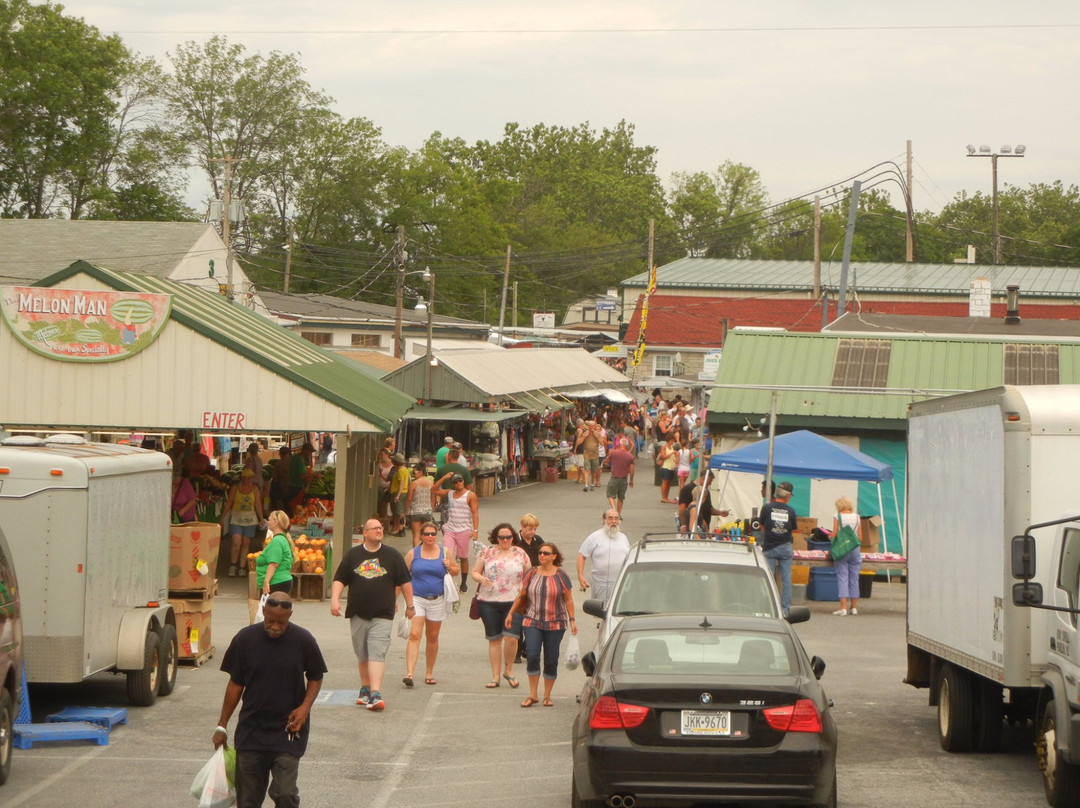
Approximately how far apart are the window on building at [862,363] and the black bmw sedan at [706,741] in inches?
824

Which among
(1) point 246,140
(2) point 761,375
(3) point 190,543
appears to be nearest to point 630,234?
(1) point 246,140

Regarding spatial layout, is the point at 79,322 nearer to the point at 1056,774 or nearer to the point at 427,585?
the point at 427,585

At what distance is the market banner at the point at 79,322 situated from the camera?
69.7 feet

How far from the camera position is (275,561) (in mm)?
15383

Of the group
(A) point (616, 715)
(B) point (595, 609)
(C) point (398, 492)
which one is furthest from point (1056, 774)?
(C) point (398, 492)

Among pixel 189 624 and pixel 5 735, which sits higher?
pixel 189 624

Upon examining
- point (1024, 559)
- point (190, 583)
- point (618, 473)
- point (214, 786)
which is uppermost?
point (618, 473)

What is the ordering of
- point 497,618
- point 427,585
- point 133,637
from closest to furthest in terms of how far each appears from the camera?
point 133,637
point 427,585
point 497,618

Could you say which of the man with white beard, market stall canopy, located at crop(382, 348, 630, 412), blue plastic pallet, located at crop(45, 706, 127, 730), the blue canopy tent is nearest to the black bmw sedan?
blue plastic pallet, located at crop(45, 706, 127, 730)

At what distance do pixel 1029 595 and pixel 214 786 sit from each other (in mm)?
5201

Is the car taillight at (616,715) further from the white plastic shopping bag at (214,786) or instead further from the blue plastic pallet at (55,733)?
the blue plastic pallet at (55,733)

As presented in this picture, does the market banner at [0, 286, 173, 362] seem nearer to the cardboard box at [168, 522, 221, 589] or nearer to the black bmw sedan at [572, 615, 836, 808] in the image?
the cardboard box at [168, 522, 221, 589]

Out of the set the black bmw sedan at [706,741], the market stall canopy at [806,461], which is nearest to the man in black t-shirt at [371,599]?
the black bmw sedan at [706,741]

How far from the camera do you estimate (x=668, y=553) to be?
486 inches
